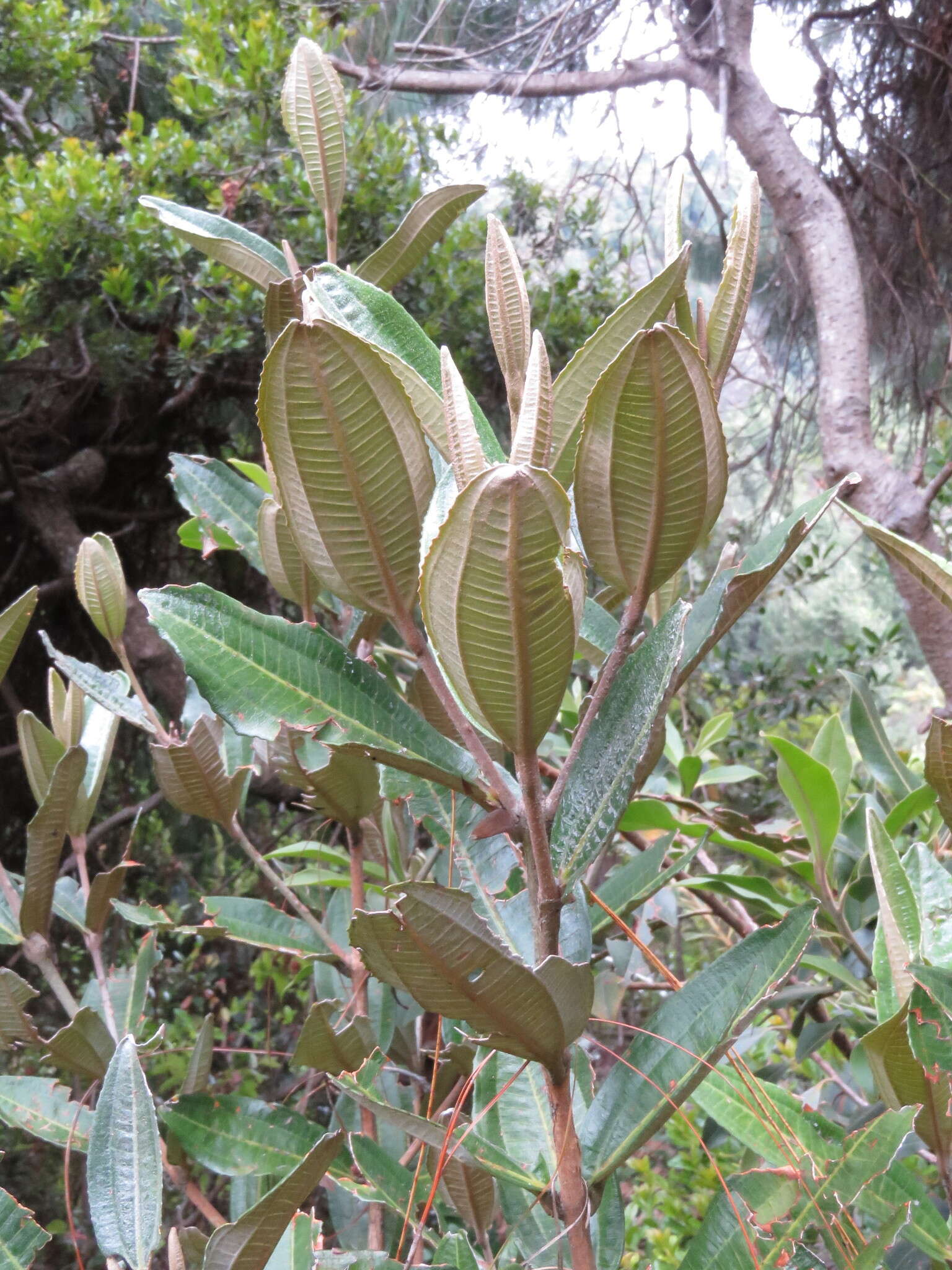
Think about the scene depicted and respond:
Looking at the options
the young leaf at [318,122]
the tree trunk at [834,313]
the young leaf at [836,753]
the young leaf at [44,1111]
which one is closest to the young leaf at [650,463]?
the young leaf at [318,122]

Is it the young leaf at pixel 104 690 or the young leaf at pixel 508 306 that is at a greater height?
the young leaf at pixel 508 306

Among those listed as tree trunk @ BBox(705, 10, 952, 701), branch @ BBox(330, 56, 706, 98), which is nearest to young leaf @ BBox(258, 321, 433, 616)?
tree trunk @ BBox(705, 10, 952, 701)

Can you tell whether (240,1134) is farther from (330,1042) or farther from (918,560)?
(918,560)

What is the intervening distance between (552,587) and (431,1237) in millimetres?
513

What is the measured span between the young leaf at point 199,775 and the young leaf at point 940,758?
495 millimetres

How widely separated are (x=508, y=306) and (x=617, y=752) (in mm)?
219

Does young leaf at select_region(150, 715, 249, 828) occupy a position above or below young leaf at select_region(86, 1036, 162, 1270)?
above

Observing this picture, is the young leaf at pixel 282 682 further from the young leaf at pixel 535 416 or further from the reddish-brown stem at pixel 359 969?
the reddish-brown stem at pixel 359 969

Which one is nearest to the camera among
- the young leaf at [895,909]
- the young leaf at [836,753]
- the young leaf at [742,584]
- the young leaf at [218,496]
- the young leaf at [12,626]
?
the young leaf at [742,584]

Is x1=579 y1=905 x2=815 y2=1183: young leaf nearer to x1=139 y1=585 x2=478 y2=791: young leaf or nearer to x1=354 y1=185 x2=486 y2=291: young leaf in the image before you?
x1=139 y1=585 x2=478 y2=791: young leaf

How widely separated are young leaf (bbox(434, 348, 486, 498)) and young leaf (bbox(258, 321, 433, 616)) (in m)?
0.03

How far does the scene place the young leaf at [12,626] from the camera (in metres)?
0.67

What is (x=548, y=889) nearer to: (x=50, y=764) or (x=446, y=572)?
(x=446, y=572)

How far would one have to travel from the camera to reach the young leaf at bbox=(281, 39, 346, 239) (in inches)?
25.7
